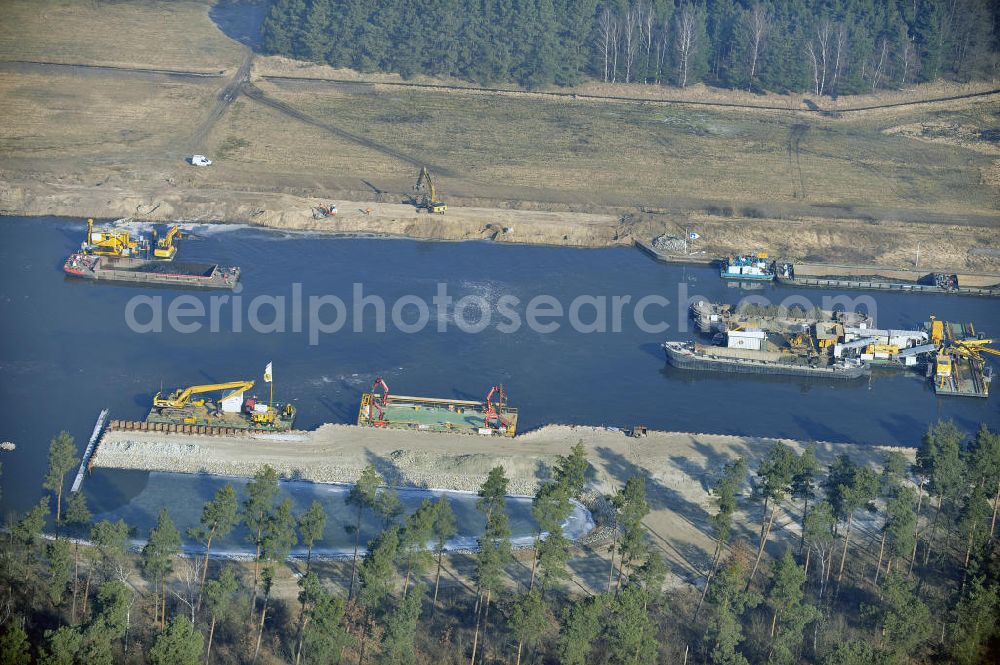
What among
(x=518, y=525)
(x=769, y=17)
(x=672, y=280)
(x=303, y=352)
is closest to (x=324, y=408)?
(x=303, y=352)

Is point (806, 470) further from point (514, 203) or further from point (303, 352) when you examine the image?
point (514, 203)

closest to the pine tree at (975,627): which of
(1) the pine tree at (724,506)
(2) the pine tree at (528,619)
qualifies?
(1) the pine tree at (724,506)

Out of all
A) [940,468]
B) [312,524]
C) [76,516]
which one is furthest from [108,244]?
[940,468]

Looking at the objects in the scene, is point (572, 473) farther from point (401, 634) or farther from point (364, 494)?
point (401, 634)

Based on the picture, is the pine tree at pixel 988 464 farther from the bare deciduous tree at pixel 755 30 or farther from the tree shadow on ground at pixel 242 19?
the tree shadow on ground at pixel 242 19

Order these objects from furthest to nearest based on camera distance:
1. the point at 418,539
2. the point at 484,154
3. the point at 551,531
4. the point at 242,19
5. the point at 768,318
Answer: the point at 242,19 < the point at 484,154 < the point at 768,318 < the point at 551,531 < the point at 418,539

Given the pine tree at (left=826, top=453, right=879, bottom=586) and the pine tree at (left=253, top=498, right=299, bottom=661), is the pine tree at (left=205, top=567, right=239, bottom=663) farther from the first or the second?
the pine tree at (left=826, top=453, right=879, bottom=586)
